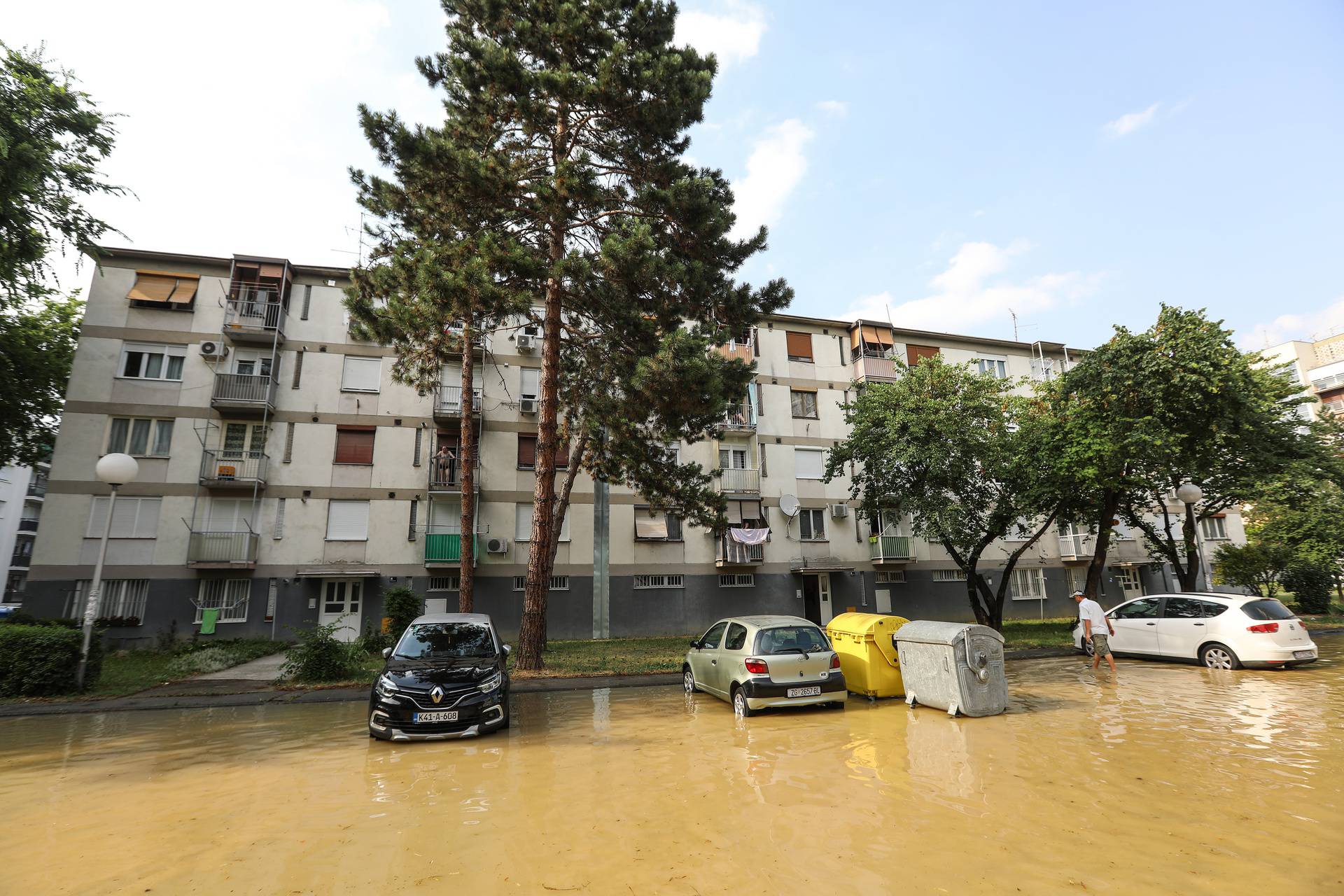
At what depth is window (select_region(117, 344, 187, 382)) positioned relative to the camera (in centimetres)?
2222

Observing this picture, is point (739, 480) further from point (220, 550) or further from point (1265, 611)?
point (220, 550)

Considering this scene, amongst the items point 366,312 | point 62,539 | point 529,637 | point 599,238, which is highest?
point 599,238

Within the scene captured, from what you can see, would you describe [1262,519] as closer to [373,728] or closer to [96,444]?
[373,728]

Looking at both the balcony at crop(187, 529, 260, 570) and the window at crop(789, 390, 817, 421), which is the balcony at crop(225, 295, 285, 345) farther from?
the window at crop(789, 390, 817, 421)

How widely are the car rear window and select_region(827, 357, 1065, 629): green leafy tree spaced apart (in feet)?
22.9

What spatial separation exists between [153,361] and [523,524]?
14.2 metres

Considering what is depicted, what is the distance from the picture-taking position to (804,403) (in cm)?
2859

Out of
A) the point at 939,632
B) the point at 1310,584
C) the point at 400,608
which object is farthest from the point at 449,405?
the point at 1310,584

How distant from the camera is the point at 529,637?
1461 cm

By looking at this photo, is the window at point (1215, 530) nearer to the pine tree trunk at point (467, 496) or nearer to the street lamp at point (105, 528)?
the pine tree trunk at point (467, 496)

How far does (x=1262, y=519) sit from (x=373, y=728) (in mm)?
42728

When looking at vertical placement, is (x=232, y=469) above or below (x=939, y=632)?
above

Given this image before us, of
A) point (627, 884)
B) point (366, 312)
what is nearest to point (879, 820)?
point (627, 884)

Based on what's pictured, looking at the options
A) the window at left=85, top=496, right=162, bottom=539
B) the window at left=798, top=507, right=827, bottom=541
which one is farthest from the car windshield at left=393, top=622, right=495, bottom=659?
the window at left=798, top=507, right=827, bottom=541
